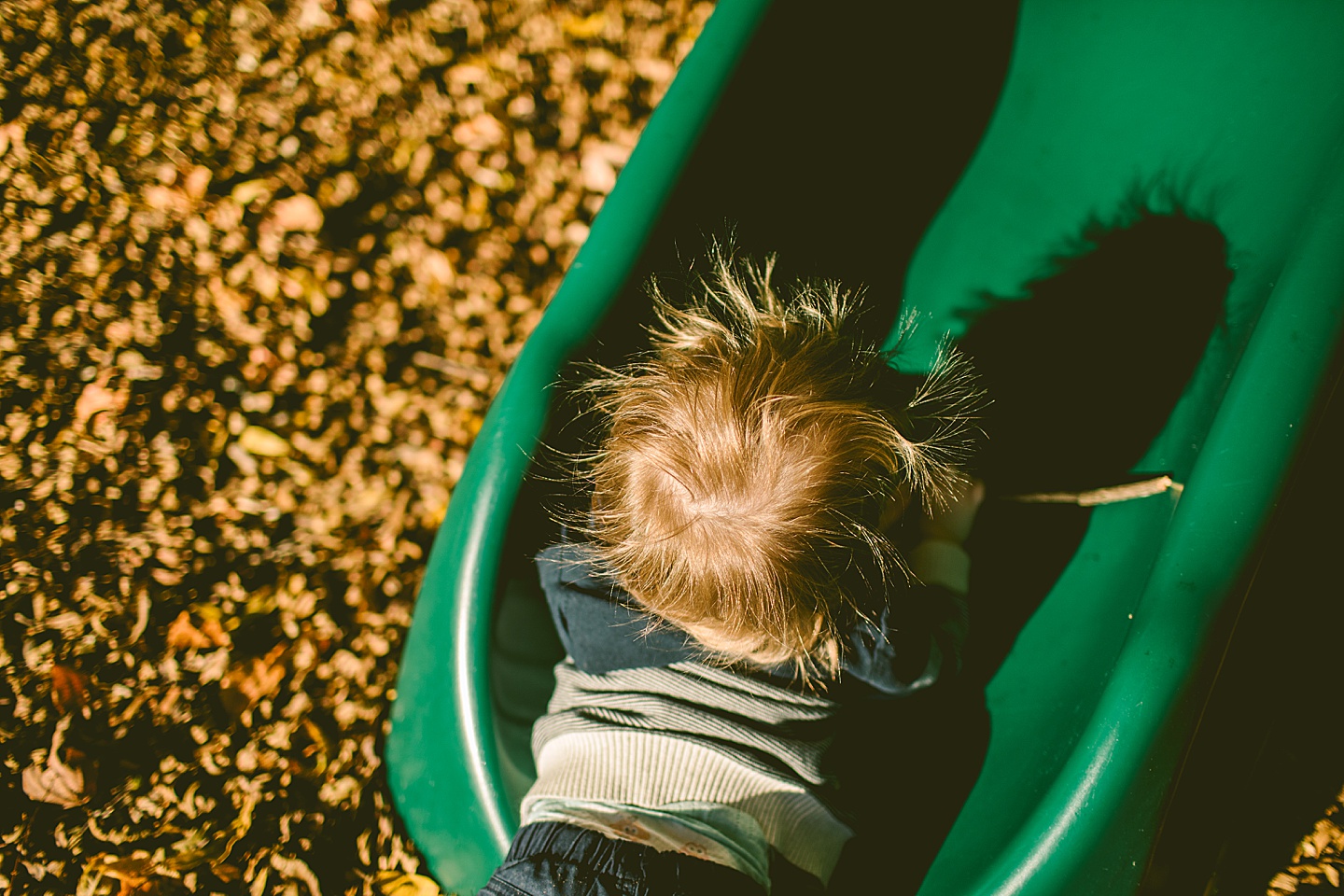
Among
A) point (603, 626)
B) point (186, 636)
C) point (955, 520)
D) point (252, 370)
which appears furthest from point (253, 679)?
point (955, 520)

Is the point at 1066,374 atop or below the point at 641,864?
atop

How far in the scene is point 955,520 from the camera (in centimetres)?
118

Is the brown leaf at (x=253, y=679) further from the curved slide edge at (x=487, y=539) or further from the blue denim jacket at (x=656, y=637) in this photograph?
the blue denim jacket at (x=656, y=637)

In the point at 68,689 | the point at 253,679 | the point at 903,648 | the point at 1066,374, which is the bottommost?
the point at 68,689

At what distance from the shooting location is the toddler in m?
0.83

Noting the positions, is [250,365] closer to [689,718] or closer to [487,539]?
[487,539]

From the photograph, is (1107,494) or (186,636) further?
(186,636)

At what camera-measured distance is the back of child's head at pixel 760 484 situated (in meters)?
0.83

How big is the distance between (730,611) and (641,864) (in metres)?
0.28

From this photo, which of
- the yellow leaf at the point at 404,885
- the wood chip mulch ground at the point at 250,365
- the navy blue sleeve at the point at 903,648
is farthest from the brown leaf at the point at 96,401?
the navy blue sleeve at the point at 903,648

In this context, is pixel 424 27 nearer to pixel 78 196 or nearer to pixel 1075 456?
pixel 78 196

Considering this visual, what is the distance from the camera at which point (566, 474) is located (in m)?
1.07

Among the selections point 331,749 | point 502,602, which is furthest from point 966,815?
point 331,749

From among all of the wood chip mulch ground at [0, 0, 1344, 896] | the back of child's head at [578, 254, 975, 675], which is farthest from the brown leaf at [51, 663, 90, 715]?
the back of child's head at [578, 254, 975, 675]
